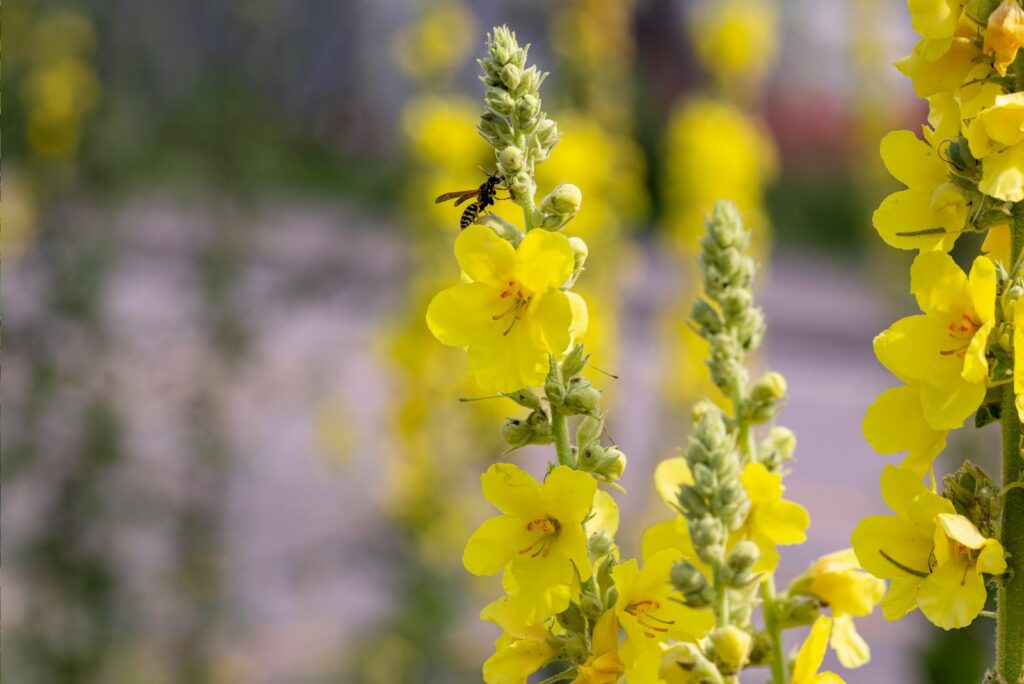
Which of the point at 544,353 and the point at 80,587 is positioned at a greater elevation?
the point at 80,587

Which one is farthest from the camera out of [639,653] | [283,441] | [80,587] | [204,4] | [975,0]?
[283,441]

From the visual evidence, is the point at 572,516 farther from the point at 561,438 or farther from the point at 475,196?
the point at 475,196

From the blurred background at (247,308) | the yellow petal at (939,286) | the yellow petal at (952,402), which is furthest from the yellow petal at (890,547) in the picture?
the blurred background at (247,308)

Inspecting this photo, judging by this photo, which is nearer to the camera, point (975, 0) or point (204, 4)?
point (975, 0)

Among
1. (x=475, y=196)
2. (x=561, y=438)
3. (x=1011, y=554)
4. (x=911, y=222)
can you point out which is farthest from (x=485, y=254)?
(x=1011, y=554)

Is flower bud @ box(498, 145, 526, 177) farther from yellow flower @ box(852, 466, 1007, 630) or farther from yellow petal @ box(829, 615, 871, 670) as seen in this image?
yellow petal @ box(829, 615, 871, 670)

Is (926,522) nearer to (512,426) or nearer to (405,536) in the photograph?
(512,426)

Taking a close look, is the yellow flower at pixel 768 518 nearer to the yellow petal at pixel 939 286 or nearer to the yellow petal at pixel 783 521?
the yellow petal at pixel 783 521

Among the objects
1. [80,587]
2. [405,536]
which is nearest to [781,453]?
[405,536]

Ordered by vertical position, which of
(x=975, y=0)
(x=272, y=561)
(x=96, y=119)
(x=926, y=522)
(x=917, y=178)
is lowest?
(x=926, y=522)
